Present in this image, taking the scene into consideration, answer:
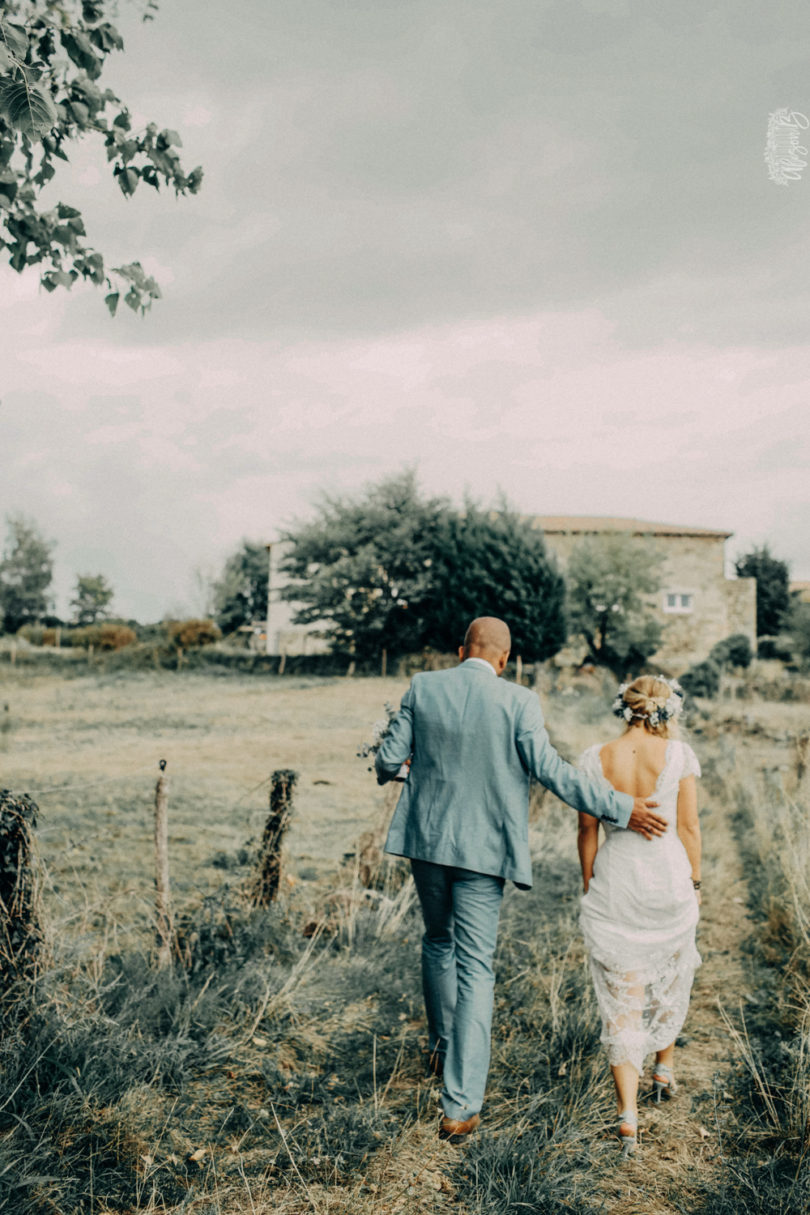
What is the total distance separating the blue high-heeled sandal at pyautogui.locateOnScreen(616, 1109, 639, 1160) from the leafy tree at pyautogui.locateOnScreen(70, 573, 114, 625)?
65.4m

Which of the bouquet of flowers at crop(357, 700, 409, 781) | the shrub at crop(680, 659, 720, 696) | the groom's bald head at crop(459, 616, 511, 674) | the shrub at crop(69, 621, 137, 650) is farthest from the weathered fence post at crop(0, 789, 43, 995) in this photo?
the shrub at crop(69, 621, 137, 650)

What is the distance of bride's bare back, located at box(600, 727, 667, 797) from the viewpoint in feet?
13.0

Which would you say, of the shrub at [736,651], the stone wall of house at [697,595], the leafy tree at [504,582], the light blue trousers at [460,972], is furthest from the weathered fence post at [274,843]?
the stone wall of house at [697,595]

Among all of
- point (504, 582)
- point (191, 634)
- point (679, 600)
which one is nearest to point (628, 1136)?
point (504, 582)

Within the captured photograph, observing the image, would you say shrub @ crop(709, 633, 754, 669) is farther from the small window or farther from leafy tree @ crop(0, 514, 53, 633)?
leafy tree @ crop(0, 514, 53, 633)

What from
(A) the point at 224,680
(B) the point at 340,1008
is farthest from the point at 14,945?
(A) the point at 224,680

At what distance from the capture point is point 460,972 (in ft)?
12.5

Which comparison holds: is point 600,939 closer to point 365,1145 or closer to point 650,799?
point 650,799

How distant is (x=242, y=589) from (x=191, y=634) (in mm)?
25906

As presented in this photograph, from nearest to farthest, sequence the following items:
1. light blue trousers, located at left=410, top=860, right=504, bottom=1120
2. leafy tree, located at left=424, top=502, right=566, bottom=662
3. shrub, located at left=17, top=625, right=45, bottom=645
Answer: light blue trousers, located at left=410, top=860, right=504, bottom=1120
leafy tree, located at left=424, top=502, right=566, bottom=662
shrub, located at left=17, top=625, right=45, bottom=645

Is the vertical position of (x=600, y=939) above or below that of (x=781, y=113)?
below

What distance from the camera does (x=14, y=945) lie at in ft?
12.9

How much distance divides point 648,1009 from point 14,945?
2.70 metres

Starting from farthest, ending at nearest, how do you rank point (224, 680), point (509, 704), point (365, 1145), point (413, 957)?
1. point (224, 680)
2. point (413, 957)
3. point (509, 704)
4. point (365, 1145)
